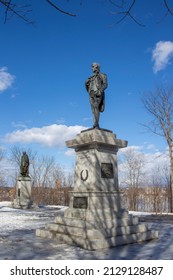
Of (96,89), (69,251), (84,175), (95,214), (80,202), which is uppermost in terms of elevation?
(96,89)

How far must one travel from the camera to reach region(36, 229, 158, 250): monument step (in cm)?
638

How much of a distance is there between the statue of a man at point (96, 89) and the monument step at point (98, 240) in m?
3.15

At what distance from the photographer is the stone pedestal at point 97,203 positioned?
6887 millimetres

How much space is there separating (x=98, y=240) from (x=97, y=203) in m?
1.06

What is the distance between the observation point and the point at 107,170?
7.86 m

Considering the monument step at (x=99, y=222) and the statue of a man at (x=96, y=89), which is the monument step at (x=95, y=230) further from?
the statue of a man at (x=96, y=89)

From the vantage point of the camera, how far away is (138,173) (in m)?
37.3

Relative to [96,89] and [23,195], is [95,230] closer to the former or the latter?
[96,89]

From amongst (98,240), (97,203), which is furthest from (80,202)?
(98,240)

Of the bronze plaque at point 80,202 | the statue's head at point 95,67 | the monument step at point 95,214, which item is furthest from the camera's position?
the statue's head at point 95,67

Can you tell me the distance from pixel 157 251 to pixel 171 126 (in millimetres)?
16865

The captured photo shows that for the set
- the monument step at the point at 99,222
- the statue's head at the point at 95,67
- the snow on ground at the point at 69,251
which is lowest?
the snow on ground at the point at 69,251

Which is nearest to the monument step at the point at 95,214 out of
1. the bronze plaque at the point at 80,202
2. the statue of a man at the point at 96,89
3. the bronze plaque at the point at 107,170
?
the bronze plaque at the point at 80,202

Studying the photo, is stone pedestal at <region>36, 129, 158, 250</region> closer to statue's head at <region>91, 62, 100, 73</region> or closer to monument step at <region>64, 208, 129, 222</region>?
monument step at <region>64, 208, 129, 222</region>
